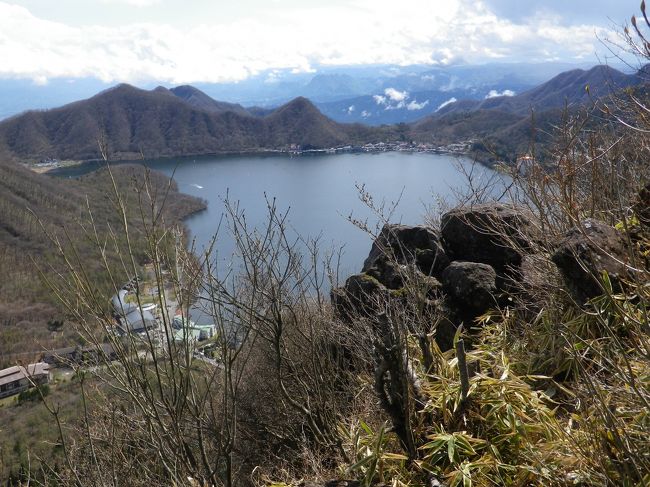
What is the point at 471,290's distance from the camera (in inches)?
180

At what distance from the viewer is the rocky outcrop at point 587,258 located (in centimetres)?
308

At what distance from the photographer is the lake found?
27438mm

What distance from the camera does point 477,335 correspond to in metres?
4.17

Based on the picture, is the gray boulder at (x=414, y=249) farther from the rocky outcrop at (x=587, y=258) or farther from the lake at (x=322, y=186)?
the lake at (x=322, y=186)

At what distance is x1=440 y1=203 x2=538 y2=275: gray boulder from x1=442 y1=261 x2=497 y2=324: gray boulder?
0.25 m

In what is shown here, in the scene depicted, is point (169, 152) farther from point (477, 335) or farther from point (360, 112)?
point (360, 112)

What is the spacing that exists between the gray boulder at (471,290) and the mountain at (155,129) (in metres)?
86.4

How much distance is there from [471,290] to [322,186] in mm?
45554

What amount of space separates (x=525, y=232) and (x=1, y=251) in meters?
47.1

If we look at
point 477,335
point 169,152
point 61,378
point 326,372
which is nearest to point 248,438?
point 326,372

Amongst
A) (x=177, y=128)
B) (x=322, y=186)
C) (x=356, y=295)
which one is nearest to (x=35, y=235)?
(x=322, y=186)

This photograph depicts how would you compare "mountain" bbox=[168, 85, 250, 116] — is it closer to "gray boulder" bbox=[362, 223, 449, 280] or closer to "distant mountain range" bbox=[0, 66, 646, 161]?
"distant mountain range" bbox=[0, 66, 646, 161]

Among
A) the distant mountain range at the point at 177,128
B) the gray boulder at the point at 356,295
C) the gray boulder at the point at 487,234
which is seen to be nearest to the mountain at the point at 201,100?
the distant mountain range at the point at 177,128

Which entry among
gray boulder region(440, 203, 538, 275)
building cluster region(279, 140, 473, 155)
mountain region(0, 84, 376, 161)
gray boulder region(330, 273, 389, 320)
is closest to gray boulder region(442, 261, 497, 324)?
gray boulder region(440, 203, 538, 275)
